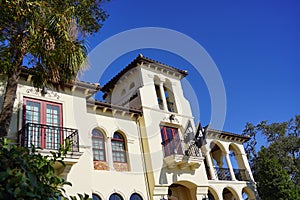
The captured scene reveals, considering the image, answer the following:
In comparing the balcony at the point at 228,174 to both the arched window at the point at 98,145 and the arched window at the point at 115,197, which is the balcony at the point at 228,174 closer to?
the arched window at the point at 115,197

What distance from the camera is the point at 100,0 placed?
34.8 ft

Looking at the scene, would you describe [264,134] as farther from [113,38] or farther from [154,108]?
[113,38]

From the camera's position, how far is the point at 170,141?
1627 centimetres

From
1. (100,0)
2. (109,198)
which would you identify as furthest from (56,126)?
(100,0)

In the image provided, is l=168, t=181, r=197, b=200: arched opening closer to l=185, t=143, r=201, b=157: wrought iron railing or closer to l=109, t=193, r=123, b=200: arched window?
l=185, t=143, r=201, b=157: wrought iron railing

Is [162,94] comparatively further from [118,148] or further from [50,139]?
[50,139]

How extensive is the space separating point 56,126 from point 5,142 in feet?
25.4

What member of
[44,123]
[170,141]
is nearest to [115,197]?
[170,141]

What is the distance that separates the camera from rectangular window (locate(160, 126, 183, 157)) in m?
15.9

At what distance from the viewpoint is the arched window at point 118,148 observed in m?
14.6

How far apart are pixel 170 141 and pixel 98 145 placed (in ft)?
14.9

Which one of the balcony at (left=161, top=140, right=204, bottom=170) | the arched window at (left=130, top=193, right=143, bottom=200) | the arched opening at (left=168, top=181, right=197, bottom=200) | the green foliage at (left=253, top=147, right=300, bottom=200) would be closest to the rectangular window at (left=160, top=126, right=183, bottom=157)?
the balcony at (left=161, top=140, right=204, bottom=170)

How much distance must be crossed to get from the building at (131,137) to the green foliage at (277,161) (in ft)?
4.26

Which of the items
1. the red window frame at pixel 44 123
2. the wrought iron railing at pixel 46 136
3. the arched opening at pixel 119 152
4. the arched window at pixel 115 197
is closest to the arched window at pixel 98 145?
the arched opening at pixel 119 152
